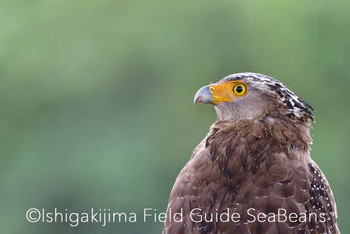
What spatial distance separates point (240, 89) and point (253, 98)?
129 millimetres

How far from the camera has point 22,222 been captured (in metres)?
12.5

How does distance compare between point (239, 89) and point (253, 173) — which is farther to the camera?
point (239, 89)

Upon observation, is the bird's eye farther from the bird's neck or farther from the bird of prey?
the bird's neck

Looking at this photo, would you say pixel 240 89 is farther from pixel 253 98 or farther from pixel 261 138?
pixel 261 138

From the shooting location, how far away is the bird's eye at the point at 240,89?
4344 mm

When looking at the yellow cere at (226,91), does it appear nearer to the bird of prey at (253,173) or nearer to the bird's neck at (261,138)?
the bird of prey at (253,173)

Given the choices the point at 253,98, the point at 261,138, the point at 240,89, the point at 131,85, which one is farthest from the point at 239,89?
the point at 131,85

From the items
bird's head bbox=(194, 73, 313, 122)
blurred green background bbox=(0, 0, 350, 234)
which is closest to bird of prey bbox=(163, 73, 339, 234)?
bird's head bbox=(194, 73, 313, 122)

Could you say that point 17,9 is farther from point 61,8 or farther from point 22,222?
point 22,222

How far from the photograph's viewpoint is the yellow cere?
439 cm

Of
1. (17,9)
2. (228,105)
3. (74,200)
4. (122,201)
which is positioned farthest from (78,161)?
(228,105)

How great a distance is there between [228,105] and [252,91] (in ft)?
0.68

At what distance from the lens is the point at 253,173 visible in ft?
13.5

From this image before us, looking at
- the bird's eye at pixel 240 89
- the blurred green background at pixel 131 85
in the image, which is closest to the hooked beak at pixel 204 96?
the bird's eye at pixel 240 89
